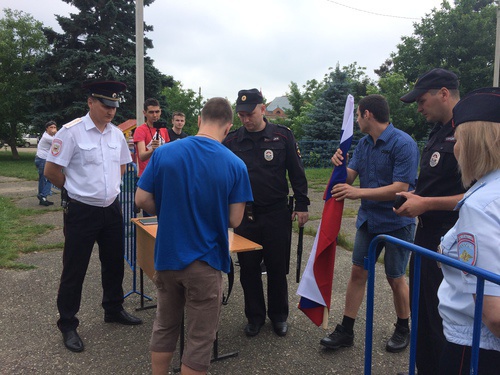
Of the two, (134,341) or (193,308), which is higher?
(193,308)

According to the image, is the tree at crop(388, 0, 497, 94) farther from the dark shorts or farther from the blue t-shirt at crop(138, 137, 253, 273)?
the blue t-shirt at crop(138, 137, 253, 273)

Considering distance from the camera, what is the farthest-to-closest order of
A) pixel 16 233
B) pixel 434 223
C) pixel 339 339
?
pixel 16 233 → pixel 339 339 → pixel 434 223

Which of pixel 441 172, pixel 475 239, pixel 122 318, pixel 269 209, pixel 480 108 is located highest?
pixel 480 108

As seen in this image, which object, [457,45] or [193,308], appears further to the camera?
[457,45]

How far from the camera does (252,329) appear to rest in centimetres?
356

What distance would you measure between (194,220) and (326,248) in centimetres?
133

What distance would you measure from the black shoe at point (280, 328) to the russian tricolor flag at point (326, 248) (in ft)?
1.52

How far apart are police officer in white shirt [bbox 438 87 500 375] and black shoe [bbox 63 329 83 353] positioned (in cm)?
276

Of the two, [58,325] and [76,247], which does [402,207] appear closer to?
[76,247]

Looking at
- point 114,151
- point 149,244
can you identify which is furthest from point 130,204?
point 149,244

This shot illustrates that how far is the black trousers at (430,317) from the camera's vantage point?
7.55 ft

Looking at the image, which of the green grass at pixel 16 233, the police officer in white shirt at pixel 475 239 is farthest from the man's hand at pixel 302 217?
the green grass at pixel 16 233

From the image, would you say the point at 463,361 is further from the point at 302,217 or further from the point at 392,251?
the point at 302,217

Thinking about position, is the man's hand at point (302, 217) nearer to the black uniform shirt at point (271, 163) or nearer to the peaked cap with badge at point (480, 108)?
the black uniform shirt at point (271, 163)
